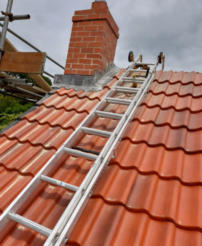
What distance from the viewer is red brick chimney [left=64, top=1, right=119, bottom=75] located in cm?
380

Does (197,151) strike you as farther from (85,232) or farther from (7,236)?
(7,236)

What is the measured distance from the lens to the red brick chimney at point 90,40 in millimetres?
3803

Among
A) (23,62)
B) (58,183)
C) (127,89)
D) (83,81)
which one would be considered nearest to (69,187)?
(58,183)

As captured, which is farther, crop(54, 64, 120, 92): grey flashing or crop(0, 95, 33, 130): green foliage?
crop(0, 95, 33, 130): green foliage

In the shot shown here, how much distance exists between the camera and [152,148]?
213 centimetres

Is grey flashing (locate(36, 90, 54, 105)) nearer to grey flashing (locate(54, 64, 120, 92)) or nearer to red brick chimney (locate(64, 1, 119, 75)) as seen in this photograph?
grey flashing (locate(54, 64, 120, 92))

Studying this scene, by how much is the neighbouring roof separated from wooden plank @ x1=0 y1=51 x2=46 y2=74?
2.09 feet

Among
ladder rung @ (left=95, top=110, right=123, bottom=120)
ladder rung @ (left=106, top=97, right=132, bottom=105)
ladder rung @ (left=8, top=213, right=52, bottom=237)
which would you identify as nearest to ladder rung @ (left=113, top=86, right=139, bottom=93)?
ladder rung @ (left=106, top=97, right=132, bottom=105)

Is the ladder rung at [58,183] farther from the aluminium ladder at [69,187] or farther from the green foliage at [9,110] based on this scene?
the green foliage at [9,110]

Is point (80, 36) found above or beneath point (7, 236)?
above

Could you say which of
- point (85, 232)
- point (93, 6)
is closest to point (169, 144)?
point (85, 232)

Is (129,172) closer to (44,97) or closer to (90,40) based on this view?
(44,97)

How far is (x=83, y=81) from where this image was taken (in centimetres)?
370

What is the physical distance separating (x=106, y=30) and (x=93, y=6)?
552 mm
